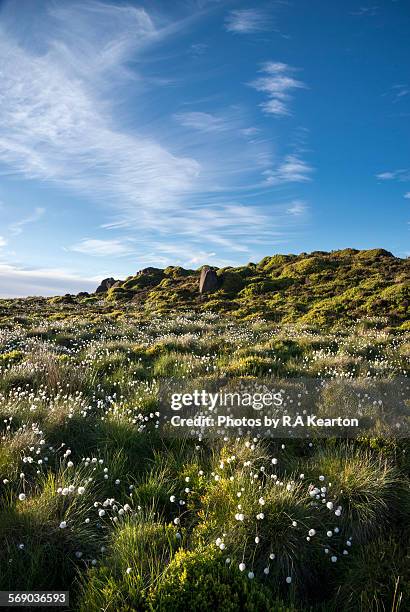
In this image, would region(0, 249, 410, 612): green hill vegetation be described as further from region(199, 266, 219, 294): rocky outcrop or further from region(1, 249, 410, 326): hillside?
region(199, 266, 219, 294): rocky outcrop

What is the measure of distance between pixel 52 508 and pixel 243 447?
8.29ft

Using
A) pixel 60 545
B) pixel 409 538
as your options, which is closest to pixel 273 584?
pixel 409 538

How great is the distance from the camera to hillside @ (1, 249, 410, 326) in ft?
79.0

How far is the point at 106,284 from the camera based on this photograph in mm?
61781

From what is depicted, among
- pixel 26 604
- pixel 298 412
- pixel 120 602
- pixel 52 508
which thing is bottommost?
pixel 26 604

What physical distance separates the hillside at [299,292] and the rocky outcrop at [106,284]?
8.35 metres

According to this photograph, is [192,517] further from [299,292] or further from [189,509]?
[299,292]

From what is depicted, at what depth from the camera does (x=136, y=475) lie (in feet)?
17.3

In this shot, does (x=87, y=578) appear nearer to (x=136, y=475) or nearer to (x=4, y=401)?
(x=136, y=475)

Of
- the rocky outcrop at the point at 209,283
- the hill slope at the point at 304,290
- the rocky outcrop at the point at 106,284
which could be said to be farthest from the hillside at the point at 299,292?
the rocky outcrop at the point at 106,284

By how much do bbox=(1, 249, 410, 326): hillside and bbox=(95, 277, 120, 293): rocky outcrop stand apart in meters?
8.35

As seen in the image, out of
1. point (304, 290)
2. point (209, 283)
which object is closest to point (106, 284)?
point (209, 283)

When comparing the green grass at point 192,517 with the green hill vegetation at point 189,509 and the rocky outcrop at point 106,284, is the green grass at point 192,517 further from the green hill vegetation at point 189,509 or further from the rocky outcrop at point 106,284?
the rocky outcrop at point 106,284

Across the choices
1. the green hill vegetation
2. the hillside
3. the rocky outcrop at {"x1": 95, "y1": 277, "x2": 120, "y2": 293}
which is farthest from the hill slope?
the green hill vegetation
